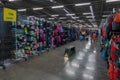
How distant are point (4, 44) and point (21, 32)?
3.80 ft

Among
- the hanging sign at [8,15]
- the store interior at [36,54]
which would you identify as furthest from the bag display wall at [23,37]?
the hanging sign at [8,15]

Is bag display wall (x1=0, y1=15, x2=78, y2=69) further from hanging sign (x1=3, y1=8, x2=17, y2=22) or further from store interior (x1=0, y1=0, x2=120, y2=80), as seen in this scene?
hanging sign (x1=3, y1=8, x2=17, y2=22)

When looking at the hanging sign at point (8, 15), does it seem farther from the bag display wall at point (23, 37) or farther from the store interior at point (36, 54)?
the bag display wall at point (23, 37)

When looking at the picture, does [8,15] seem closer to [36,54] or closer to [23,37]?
[23,37]

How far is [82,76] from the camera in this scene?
3643mm

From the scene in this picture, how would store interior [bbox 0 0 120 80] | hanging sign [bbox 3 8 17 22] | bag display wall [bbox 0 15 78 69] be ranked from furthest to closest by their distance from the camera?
1. bag display wall [bbox 0 15 78 69]
2. hanging sign [bbox 3 8 17 22]
3. store interior [bbox 0 0 120 80]

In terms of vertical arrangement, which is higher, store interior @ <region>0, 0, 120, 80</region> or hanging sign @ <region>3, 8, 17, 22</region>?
hanging sign @ <region>3, 8, 17, 22</region>

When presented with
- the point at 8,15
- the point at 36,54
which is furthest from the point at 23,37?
the point at 8,15

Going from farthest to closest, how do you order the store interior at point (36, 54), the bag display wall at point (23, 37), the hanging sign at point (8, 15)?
the bag display wall at point (23, 37) < the hanging sign at point (8, 15) < the store interior at point (36, 54)

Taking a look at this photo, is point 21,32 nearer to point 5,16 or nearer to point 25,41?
point 25,41

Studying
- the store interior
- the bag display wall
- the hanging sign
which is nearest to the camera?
the store interior

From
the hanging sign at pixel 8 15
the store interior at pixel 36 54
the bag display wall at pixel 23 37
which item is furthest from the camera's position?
the bag display wall at pixel 23 37

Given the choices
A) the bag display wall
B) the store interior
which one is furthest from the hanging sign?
the bag display wall

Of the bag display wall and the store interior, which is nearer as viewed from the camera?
the store interior
